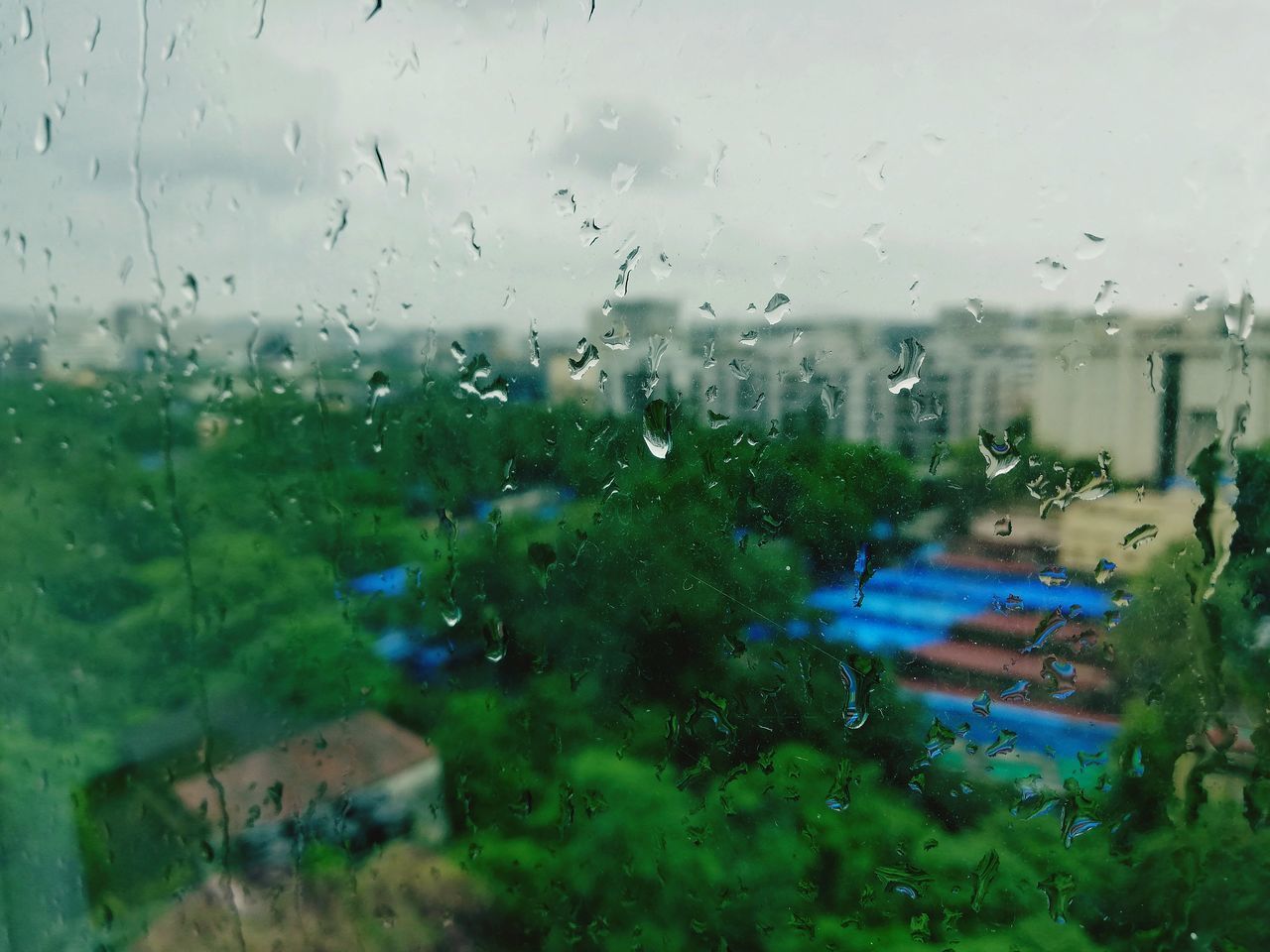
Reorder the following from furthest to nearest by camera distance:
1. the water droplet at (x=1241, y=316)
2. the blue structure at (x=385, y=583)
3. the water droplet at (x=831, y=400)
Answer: the blue structure at (x=385, y=583) < the water droplet at (x=831, y=400) < the water droplet at (x=1241, y=316)

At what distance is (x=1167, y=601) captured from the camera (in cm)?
83

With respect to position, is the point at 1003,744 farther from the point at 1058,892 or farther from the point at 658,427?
the point at 658,427

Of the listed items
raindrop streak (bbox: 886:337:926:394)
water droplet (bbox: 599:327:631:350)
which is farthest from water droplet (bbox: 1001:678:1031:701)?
water droplet (bbox: 599:327:631:350)

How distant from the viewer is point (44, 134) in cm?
105

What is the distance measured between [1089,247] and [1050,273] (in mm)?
42

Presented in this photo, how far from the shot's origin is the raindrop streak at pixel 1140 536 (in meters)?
0.82

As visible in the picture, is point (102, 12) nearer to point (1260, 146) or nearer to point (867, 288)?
point (867, 288)

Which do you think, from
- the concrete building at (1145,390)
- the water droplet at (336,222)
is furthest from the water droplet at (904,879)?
the water droplet at (336,222)

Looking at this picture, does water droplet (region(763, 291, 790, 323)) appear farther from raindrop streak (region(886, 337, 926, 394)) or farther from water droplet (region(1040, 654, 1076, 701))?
water droplet (region(1040, 654, 1076, 701))

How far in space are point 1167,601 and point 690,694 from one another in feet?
1.65

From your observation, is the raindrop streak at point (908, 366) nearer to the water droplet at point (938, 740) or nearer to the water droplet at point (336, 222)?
the water droplet at point (938, 740)

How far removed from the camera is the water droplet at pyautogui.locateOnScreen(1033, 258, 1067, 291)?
0.83 metres

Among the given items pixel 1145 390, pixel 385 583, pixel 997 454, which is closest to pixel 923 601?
pixel 997 454

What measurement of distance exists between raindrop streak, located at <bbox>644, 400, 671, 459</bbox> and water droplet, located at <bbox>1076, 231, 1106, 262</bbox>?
1.46ft
